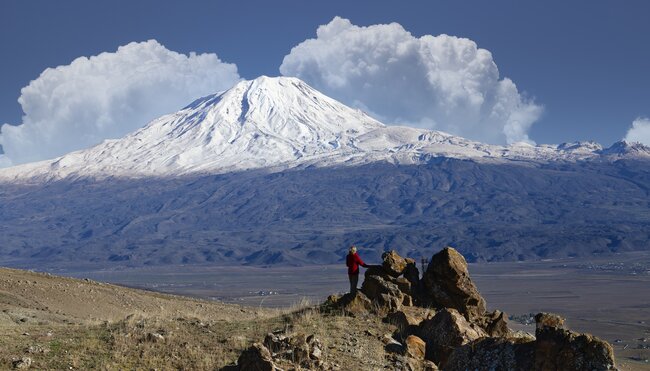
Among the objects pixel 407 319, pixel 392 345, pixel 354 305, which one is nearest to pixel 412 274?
pixel 354 305

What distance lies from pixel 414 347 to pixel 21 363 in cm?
596

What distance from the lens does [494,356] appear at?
9180mm

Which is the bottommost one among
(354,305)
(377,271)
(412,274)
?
(354,305)

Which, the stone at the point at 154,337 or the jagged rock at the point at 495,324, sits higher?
the stone at the point at 154,337

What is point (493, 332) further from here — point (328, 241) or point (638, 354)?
point (328, 241)

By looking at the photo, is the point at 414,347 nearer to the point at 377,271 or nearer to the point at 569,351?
the point at 569,351

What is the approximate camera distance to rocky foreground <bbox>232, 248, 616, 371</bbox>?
8758 millimetres

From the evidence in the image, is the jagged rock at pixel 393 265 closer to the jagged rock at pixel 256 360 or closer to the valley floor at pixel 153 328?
the valley floor at pixel 153 328

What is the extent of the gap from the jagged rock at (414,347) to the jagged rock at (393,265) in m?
3.73

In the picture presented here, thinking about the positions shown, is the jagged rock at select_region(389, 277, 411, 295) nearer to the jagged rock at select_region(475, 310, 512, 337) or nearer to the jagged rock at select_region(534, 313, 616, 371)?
the jagged rock at select_region(475, 310, 512, 337)

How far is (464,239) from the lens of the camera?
187 m

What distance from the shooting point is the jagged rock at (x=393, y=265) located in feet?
50.8

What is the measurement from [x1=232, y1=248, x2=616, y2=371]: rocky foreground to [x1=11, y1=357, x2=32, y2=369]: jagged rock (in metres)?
3.49

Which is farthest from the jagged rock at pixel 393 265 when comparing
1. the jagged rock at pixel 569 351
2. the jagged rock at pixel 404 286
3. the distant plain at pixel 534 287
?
the distant plain at pixel 534 287
